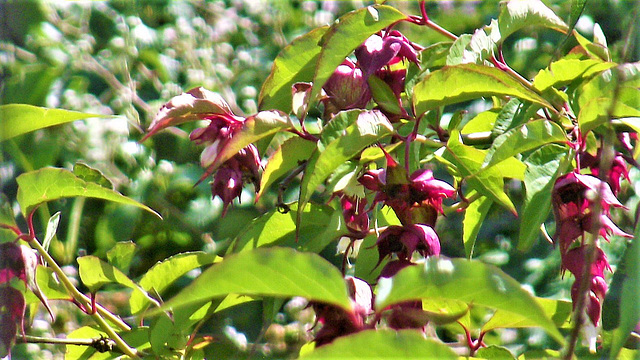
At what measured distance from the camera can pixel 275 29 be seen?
1941mm

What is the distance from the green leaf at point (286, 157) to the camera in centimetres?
57

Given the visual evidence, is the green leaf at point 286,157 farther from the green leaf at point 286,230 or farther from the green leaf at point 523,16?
the green leaf at point 523,16

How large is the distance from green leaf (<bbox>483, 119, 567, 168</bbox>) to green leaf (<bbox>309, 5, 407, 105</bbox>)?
133mm

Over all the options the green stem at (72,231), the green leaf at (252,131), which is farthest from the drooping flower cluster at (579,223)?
the green stem at (72,231)

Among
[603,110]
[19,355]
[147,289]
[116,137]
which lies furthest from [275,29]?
[603,110]

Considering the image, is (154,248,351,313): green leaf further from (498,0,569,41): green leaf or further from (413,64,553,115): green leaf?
(498,0,569,41): green leaf

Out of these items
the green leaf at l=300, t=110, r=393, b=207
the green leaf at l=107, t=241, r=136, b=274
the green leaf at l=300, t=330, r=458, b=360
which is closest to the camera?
the green leaf at l=300, t=330, r=458, b=360

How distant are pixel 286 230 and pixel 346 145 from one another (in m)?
0.15

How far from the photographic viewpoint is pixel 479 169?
1.76ft

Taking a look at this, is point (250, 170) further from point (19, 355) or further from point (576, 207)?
point (19, 355)

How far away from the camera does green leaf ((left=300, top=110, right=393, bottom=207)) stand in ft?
1.61

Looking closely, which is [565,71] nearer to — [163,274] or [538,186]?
[538,186]

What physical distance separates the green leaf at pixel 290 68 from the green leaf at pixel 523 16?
15cm

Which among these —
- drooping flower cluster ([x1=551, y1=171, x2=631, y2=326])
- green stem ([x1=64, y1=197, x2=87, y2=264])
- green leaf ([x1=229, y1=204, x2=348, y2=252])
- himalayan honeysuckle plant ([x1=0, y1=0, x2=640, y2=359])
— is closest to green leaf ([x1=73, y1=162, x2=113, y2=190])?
himalayan honeysuckle plant ([x1=0, y1=0, x2=640, y2=359])
